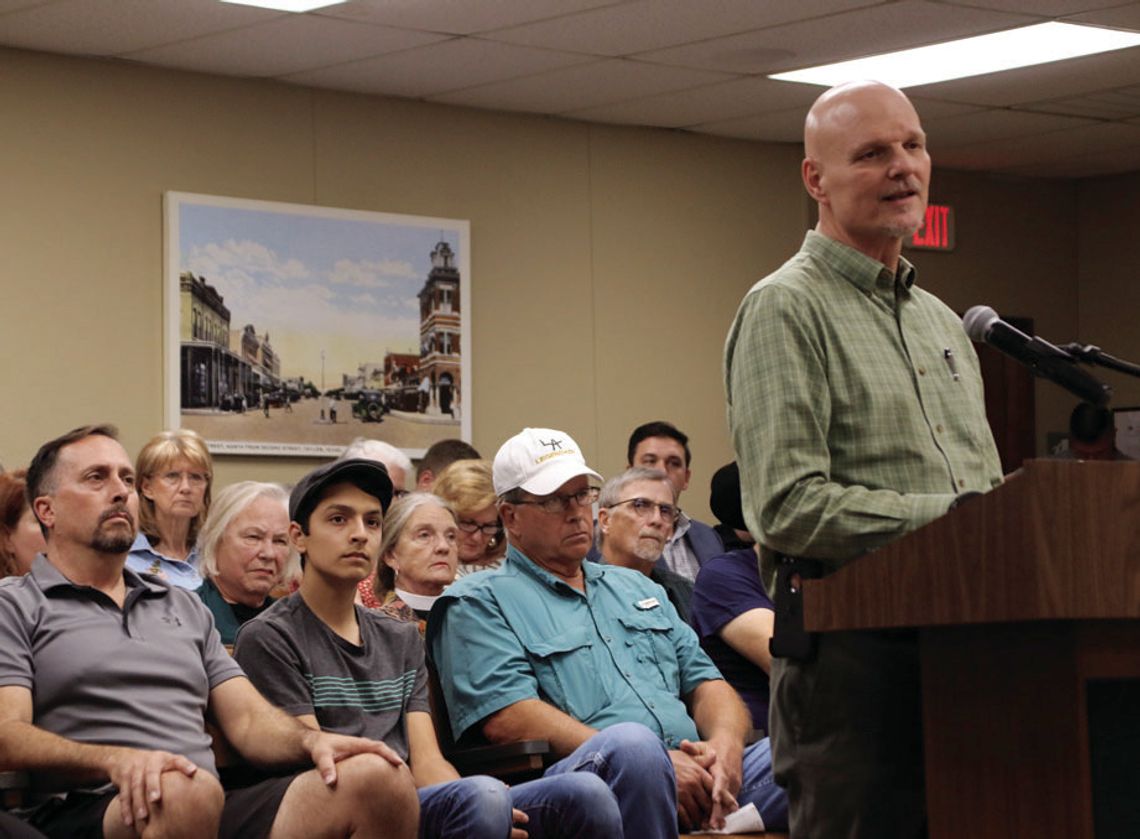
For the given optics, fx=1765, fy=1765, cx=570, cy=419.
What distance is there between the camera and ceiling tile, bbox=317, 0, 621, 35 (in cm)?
604

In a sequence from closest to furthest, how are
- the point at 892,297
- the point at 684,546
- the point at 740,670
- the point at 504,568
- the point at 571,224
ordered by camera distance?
the point at 892,297 → the point at 504,568 → the point at 740,670 → the point at 684,546 → the point at 571,224

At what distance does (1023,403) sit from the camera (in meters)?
9.23

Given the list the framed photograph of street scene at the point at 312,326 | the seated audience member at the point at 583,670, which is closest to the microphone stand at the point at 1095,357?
the seated audience member at the point at 583,670

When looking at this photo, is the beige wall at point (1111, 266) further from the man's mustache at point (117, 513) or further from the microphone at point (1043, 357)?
the microphone at point (1043, 357)

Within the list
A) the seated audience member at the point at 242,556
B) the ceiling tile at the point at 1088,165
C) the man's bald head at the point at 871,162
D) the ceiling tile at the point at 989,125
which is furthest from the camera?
the ceiling tile at the point at 1088,165

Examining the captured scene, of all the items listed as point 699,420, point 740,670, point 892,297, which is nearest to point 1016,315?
point 699,420

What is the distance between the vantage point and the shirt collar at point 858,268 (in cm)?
231

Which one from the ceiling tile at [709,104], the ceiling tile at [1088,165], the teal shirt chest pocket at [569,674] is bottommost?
the teal shirt chest pocket at [569,674]

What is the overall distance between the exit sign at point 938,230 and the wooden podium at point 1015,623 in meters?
7.23

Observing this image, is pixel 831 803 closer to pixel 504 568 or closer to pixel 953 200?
pixel 504 568

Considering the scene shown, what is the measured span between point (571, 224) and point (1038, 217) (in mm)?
2934

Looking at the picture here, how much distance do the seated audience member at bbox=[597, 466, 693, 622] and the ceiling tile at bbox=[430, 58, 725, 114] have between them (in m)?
2.26

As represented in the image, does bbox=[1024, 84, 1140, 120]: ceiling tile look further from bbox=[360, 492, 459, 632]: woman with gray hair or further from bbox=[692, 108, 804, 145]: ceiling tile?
bbox=[360, 492, 459, 632]: woman with gray hair

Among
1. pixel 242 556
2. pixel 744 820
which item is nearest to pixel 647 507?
pixel 242 556
